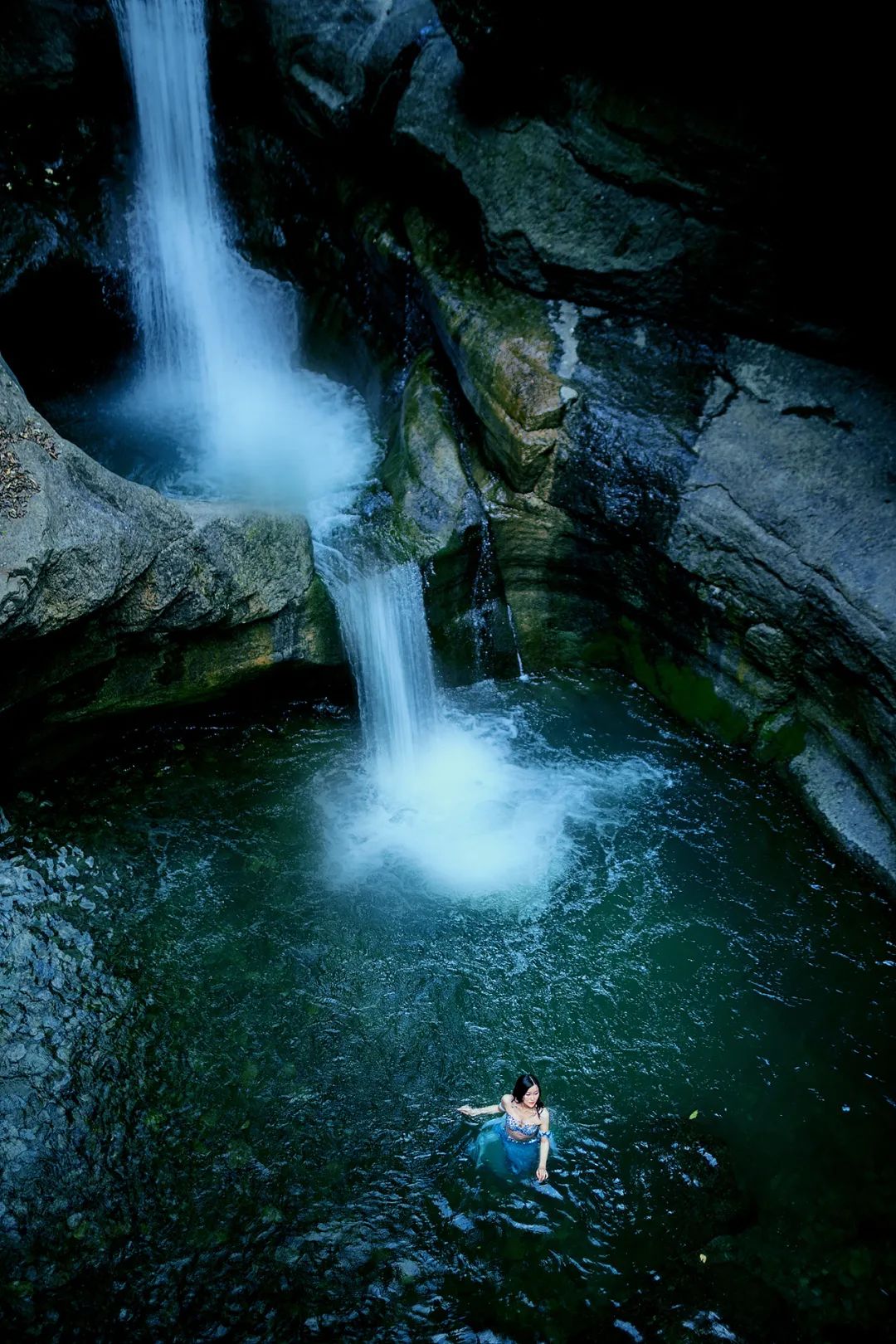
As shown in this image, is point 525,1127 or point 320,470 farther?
point 320,470

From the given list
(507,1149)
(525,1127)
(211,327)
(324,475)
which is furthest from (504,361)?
(507,1149)

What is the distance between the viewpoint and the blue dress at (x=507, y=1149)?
14.6ft

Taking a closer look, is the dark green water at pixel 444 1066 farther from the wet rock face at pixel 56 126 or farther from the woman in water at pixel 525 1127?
the wet rock face at pixel 56 126

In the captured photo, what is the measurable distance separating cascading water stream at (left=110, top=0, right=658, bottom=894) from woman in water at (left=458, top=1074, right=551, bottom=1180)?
6.03 feet

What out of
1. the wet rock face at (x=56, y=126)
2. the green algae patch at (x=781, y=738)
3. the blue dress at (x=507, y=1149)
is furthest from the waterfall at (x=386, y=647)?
the wet rock face at (x=56, y=126)

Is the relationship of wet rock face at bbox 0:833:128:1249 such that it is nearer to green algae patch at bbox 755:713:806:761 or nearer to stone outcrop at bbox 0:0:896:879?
stone outcrop at bbox 0:0:896:879

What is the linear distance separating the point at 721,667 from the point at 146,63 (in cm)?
924

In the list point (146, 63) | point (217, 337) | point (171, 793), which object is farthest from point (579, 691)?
point (146, 63)

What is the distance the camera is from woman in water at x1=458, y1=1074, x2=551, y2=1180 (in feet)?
14.3

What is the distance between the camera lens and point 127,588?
5.90 metres

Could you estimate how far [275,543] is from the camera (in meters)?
6.75

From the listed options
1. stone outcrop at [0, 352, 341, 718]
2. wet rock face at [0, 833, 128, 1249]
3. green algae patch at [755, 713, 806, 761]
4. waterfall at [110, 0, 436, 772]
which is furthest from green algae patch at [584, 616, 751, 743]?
wet rock face at [0, 833, 128, 1249]

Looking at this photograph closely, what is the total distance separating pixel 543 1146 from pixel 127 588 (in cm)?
442

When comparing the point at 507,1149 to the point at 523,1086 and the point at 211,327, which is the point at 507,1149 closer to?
the point at 523,1086
